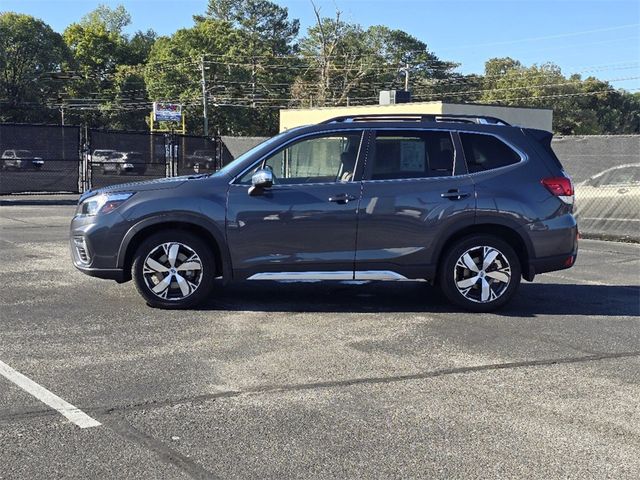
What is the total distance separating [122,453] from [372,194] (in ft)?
13.1

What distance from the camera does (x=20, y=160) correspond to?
2159cm

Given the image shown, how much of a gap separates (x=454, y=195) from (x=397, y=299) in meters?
1.47

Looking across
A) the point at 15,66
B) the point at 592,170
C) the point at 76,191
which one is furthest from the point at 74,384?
the point at 15,66

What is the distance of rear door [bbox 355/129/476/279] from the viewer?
710cm

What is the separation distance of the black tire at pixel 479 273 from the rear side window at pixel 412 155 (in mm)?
774

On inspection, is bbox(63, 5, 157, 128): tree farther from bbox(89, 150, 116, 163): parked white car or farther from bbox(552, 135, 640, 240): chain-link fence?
bbox(552, 135, 640, 240): chain-link fence

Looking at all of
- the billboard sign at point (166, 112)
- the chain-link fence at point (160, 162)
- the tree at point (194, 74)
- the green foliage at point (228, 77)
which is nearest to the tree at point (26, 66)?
the green foliage at point (228, 77)

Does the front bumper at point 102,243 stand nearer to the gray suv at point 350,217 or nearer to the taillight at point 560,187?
the gray suv at point 350,217

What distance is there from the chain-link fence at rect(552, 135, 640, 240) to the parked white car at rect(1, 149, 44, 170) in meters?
15.3

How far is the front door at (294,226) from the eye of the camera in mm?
7000

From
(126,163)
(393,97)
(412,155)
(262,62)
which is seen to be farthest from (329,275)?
(262,62)

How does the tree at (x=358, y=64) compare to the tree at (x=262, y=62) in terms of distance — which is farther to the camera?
the tree at (x=262, y=62)

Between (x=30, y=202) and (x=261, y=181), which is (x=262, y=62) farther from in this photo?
(x=261, y=181)

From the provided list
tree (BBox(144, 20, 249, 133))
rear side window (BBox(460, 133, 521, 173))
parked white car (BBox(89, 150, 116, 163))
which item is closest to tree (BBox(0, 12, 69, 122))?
tree (BBox(144, 20, 249, 133))
